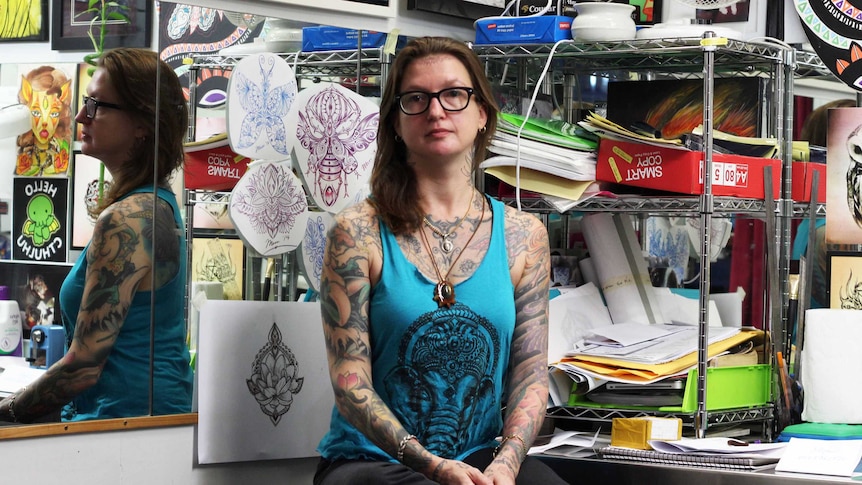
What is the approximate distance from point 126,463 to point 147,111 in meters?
0.66

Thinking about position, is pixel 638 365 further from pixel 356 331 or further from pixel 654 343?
pixel 356 331

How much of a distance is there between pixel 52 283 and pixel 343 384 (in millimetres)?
537

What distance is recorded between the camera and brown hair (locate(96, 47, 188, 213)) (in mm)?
2156

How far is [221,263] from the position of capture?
7.64ft

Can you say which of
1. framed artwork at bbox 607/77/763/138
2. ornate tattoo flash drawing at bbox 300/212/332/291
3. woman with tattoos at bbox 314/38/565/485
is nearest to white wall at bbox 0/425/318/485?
woman with tattoos at bbox 314/38/565/485

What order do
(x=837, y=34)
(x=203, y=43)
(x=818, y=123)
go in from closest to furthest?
(x=203, y=43), (x=837, y=34), (x=818, y=123)

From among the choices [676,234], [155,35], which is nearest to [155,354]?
[155,35]

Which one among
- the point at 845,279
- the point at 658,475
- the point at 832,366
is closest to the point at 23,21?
the point at 658,475

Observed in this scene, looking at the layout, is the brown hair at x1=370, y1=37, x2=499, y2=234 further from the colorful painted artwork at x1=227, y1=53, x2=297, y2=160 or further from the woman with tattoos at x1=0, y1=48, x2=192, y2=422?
the woman with tattoos at x1=0, y1=48, x2=192, y2=422

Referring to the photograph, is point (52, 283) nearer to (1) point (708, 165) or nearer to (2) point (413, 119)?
(2) point (413, 119)

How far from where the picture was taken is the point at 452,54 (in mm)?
2238

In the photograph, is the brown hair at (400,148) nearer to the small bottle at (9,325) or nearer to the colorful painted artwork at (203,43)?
the colorful painted artwork at (203,43)

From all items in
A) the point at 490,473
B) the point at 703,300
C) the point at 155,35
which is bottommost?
the point at 490,473

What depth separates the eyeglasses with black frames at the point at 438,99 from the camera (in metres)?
2.21
